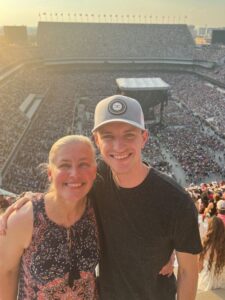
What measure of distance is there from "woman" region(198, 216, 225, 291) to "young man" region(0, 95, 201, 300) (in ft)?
5.06

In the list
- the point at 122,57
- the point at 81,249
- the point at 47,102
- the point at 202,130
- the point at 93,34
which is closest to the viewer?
the point at 81,249


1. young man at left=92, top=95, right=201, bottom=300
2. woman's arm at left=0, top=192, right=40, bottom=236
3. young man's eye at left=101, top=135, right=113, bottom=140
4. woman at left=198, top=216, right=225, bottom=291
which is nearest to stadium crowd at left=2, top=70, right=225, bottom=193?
woman at left=198, top=216, right=225, bottom=291

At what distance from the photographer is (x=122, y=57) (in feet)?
183

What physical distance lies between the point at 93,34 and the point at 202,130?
3793 centimetres

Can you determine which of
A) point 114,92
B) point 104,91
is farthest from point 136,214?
point 114,92

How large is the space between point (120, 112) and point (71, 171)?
41 centimetres

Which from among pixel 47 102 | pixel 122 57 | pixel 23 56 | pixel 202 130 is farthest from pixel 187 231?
pixel 122 57

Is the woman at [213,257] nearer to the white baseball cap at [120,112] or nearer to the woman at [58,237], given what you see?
the woman at [58,237]

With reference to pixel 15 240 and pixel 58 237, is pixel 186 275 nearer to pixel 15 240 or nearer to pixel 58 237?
pixel 58 237

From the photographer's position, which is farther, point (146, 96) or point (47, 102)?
point (47, 102)

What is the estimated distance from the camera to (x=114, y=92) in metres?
42.7

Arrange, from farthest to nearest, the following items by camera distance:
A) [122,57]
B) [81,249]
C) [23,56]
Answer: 1. [122,57]
2. [23,56]
3. [81,249]

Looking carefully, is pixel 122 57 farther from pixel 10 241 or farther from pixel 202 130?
pixel 10 241

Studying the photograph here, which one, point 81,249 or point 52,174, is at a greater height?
point 52,174
